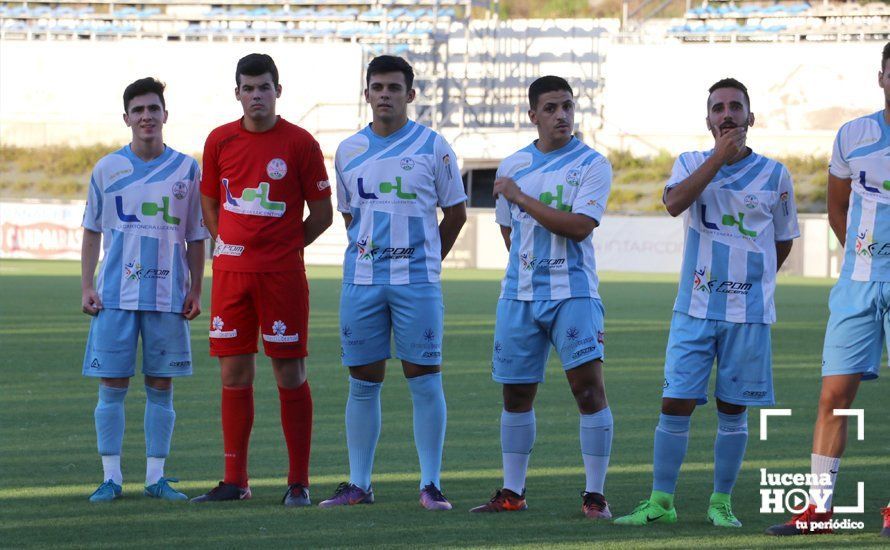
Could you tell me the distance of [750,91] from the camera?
42219mm

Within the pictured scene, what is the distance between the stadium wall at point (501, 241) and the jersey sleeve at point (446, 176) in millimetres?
25592

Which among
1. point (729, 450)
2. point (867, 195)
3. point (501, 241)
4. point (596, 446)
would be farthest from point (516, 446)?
point (501, 241)

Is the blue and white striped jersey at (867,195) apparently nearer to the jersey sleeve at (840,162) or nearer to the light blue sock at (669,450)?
the jersey sleeve at (840,162)

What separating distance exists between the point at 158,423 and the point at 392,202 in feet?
5.10

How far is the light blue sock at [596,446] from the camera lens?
5727mm

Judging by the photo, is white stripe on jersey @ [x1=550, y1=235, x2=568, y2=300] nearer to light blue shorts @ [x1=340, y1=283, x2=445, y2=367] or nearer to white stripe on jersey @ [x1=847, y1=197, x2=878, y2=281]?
light blue shorts @ [x1=340, y1=283, x2=445, y2=367]

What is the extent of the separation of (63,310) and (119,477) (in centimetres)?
1201

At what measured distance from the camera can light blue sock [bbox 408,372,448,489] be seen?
602cm

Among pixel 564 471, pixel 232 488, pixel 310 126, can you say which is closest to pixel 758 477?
pixel 564 471

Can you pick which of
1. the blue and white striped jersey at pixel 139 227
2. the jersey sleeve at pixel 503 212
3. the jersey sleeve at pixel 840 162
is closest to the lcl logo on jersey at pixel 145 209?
the blue and white striped jersey at pixel 139 227

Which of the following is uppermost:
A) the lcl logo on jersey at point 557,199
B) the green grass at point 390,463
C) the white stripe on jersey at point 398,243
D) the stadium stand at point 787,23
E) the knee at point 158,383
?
the stadium stand at point 787,23

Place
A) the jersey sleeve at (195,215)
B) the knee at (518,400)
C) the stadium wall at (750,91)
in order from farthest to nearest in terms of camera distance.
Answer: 1. the stadium wall at (750,91)
2. the jersey sleeve at (195,215)
3. the knee at (518,400)

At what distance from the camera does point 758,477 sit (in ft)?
22.0

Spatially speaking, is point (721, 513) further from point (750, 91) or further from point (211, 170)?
point (750, 91)
